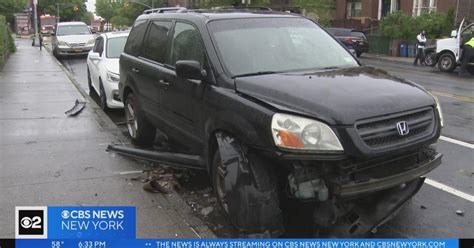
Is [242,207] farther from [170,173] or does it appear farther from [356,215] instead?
[170,173]


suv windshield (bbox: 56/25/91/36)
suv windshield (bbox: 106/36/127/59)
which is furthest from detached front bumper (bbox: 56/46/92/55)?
suv windshield (bbox: 106/36/127/59)

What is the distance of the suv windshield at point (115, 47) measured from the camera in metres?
10.7

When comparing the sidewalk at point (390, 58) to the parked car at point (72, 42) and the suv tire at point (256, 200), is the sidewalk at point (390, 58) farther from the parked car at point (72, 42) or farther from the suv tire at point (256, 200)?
the suv tire at point (256, 200)

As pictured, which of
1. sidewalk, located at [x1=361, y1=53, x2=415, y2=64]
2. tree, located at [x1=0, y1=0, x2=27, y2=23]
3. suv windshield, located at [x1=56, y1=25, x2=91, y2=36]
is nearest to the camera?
suv windshield, located at [x1=56, y1=25, x2=91, y2=36]

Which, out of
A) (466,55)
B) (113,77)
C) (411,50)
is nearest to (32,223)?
(113,77)

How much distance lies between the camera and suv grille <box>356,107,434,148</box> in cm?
379

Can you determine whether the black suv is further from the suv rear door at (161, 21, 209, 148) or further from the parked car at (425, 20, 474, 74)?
the parked car at (425, 20, 474, 74)

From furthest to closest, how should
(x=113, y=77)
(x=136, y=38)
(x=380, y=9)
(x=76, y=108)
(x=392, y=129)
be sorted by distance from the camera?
(x=380, y=9) < (x=76, y=108) < (x=113, y=77) < (x=136, y=38) < (x=392, y=129)

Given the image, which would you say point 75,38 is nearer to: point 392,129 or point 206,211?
point 206,211

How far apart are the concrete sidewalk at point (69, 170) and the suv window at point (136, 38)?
1349 mm

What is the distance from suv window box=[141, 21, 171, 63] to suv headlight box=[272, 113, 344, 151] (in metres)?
2.57

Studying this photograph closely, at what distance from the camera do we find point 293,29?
17.7 ft

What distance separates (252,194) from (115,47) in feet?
25.4

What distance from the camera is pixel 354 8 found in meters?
40.6
